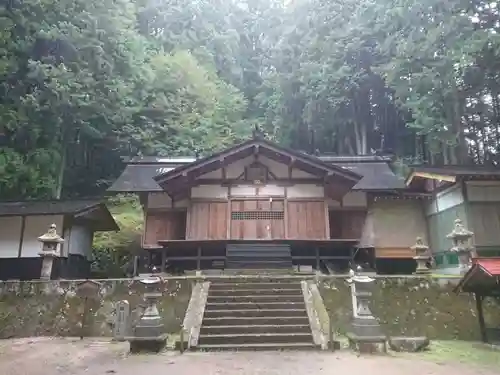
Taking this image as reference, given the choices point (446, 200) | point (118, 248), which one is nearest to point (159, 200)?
point (118, 248)

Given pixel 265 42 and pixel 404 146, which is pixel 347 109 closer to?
pixel 404 146

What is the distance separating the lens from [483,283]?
9445mm

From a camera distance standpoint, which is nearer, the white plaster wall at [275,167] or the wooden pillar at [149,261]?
the wooden pillar at [149,261]

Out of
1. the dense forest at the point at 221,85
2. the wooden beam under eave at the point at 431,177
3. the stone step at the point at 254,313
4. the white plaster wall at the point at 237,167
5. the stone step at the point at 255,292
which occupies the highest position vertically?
the dense forest at the point at 221,85

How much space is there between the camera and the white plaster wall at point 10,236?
15.7 metres

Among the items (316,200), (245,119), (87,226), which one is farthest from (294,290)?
(245,119)

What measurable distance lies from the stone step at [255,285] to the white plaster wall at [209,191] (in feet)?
17.8

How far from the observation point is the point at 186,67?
32.1 meters

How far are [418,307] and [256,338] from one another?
4804mm

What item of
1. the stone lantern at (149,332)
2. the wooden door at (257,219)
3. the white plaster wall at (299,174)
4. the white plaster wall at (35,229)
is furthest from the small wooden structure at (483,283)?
the white plaster wall at (35,229)

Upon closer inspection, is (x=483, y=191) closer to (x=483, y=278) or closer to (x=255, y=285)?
(x=483, y=278)

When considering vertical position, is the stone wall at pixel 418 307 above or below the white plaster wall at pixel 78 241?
below

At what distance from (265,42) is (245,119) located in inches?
470

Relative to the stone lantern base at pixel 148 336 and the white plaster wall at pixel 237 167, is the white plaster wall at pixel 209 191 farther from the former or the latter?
the stone lantern base at pixel 148 336
